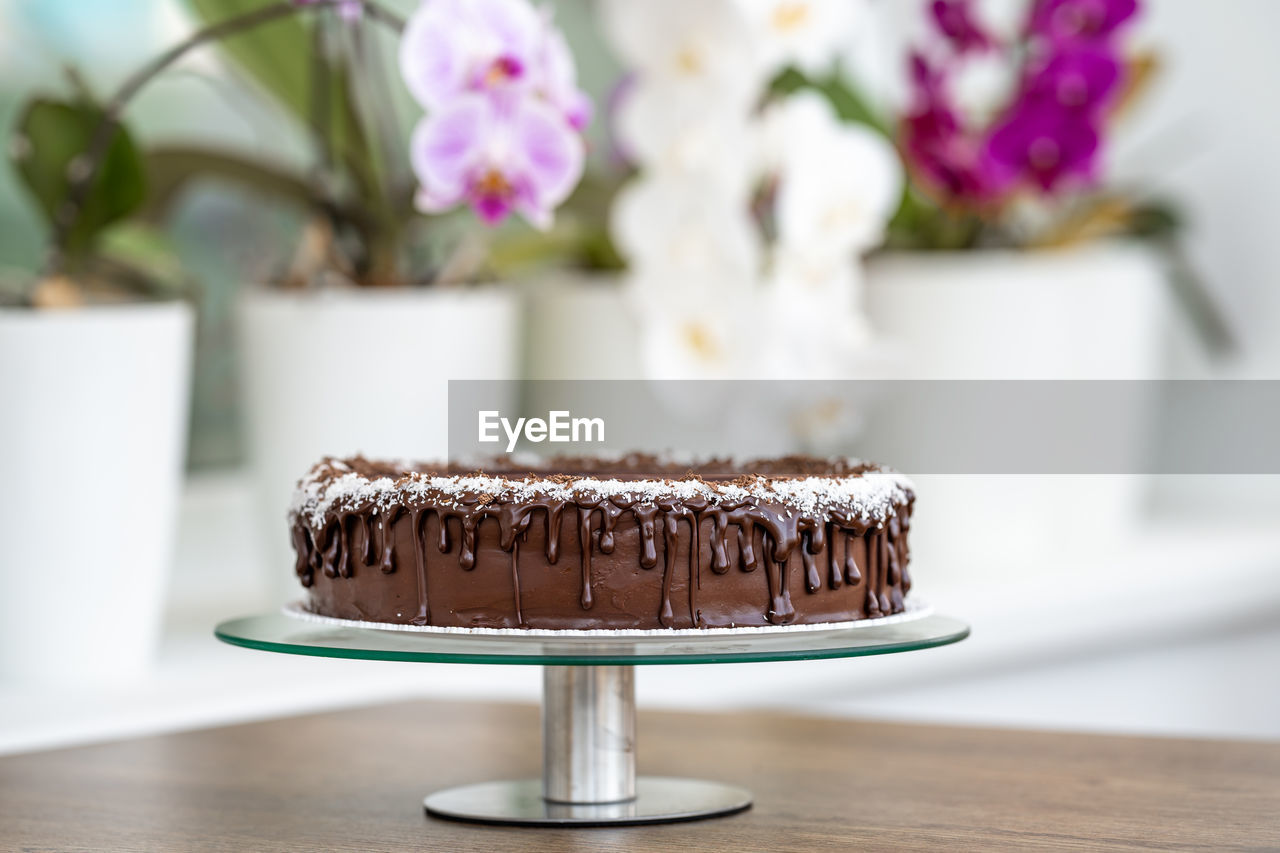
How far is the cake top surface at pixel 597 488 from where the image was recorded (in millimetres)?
659

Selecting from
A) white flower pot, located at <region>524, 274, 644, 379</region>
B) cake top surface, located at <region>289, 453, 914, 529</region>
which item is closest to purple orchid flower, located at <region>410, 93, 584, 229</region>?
cake top surface, located at <region>289, 453, 914, 529</region>

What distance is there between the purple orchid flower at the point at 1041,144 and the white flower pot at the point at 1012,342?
5.2 inches

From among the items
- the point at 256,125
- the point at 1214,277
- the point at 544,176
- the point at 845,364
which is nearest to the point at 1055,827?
the point at 544,176

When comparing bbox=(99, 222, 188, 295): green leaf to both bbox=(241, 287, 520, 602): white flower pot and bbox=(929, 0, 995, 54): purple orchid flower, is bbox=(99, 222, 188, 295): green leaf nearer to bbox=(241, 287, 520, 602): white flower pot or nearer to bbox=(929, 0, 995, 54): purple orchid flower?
bbox=(241, 287, 520, 602): white flower pot

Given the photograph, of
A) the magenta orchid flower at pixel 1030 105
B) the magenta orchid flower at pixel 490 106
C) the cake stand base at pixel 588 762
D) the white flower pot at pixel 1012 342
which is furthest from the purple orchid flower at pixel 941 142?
the cake stand base at pixel 588 762

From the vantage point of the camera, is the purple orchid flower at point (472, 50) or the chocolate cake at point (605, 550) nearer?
the chocolate cake at point (605, 550)

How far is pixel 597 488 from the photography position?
0.66 m

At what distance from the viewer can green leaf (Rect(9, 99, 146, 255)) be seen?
1062mm

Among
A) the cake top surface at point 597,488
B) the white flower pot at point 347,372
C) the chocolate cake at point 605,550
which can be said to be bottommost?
the chocolate cake at point 605,550

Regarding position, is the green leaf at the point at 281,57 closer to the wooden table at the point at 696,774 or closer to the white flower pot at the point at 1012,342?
the wooden table at the point at 696,774

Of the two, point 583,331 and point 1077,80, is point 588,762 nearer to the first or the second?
point 583,331

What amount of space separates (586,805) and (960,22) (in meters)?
0.93

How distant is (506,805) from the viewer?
2.38ft

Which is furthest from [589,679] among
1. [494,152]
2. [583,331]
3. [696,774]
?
[583,331]
